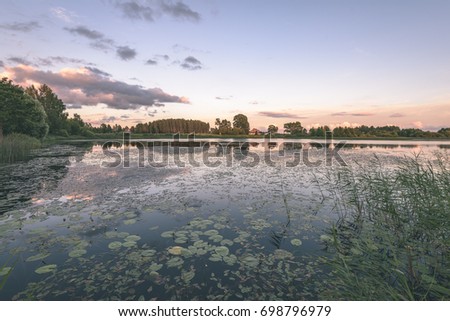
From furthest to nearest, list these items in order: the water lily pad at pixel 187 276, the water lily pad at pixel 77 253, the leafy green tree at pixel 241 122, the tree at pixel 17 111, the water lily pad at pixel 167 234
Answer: the leafy green tree at pixel 241 122
the tree at pixel 17 111
the water lily pad at pixel 167 234
the water lily pad at pixel 77 253
the water lily pad at pixel 187 276

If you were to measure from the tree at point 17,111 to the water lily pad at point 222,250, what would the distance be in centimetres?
5194

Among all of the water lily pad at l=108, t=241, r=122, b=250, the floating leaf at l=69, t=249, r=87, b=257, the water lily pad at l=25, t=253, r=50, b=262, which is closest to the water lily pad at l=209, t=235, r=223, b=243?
the water lily pad at l=108, t=241, r=122, b=250

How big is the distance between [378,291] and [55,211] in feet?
39.6

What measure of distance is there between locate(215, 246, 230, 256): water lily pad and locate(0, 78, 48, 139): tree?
5194 centimetres

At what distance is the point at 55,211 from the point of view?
32.6ft

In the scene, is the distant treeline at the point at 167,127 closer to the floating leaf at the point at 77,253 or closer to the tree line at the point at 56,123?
the tree line at the point at 56,123

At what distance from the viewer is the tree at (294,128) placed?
154125 mm

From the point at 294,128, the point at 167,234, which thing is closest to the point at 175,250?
the point at 167,234

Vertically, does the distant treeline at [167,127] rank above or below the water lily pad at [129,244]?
above

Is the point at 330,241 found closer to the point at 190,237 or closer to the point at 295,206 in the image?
the point at 295,206

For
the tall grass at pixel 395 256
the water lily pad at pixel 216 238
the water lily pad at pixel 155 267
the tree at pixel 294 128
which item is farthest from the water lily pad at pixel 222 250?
the tree at pixel 294 128

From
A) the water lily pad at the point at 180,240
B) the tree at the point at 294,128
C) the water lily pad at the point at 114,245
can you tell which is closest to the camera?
the water lily pad at the point at 114,245

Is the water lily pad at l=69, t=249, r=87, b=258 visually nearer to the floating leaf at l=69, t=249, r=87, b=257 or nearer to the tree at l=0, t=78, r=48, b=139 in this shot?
the floating leaf at l=69, t=249, r=87, b=257
